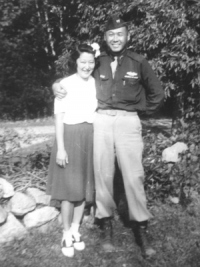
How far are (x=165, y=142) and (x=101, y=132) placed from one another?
1.83 meters

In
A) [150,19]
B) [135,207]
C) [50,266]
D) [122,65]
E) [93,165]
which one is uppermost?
[150,19]

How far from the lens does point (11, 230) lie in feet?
11.5

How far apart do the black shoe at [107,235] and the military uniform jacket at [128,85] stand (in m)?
1.03

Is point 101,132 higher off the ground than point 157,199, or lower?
higher

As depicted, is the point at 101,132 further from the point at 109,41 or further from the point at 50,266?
the point at 50,266

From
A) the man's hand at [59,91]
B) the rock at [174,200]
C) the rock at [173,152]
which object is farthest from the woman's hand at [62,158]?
the rock at [173,152]

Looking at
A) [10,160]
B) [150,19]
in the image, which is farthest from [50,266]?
[150,19]

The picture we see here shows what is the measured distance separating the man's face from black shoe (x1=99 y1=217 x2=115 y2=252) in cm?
148

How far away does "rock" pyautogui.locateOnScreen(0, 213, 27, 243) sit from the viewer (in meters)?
3.46

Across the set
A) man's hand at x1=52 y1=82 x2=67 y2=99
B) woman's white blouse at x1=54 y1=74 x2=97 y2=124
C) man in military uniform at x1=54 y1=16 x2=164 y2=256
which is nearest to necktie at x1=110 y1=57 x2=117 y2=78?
man in military uniform at x1=54 y1=16 x2=164 y2=256

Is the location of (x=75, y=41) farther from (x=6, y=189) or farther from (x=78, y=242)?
(x=78, y=242)

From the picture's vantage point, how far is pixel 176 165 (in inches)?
166

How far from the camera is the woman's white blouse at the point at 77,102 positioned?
3123mm

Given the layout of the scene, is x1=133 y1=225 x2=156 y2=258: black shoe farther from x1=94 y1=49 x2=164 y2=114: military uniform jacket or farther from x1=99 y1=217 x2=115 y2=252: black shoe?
x1=94 y1=49 x2=164 y2=114: military uniform jacket
